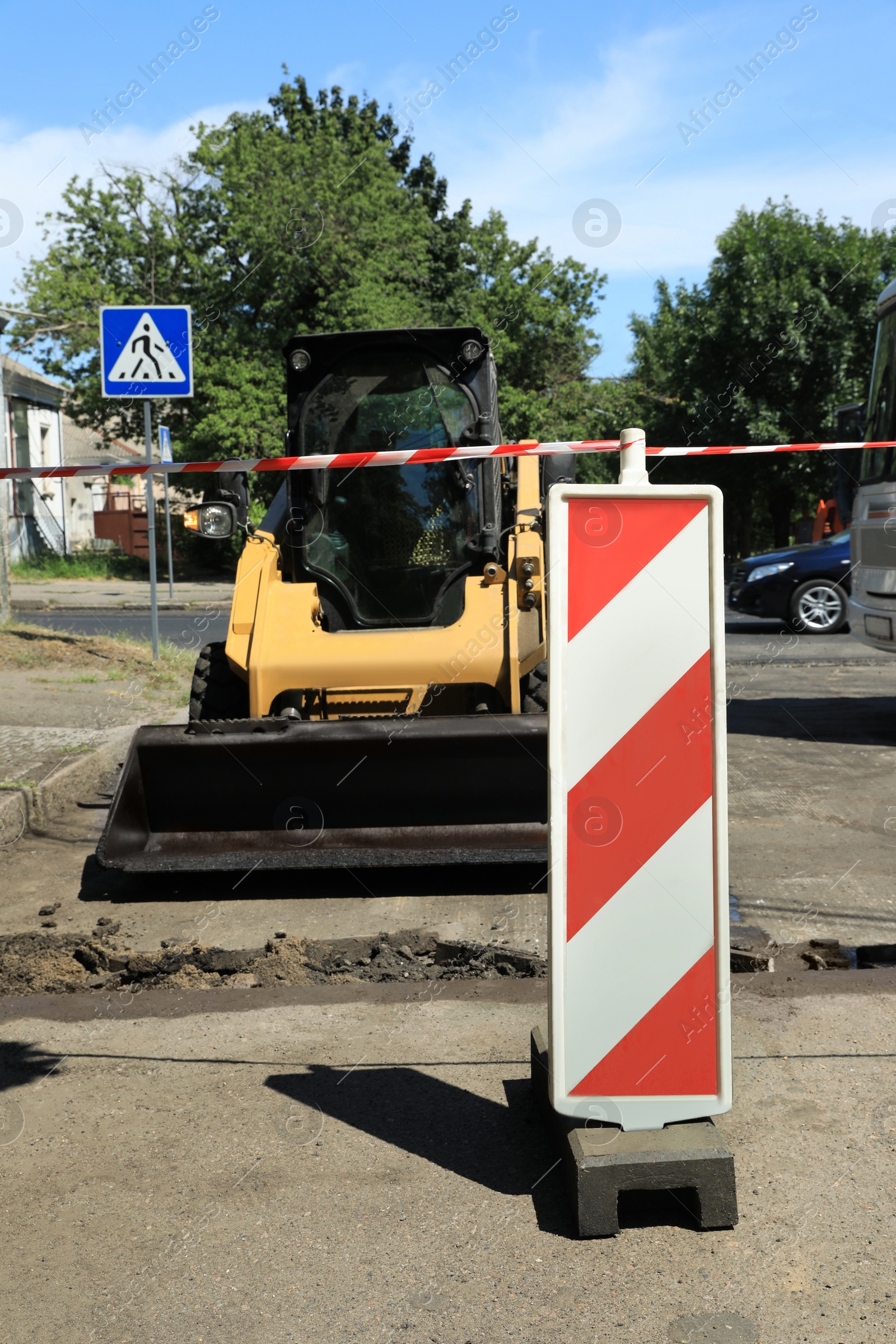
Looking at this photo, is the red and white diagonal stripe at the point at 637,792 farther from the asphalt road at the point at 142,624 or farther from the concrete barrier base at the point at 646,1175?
the asphalt road at the point at 142,624

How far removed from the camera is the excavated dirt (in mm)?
4008

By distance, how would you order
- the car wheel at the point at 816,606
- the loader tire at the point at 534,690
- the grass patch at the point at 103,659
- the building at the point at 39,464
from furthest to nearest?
1. the building at the point at 39,464
2. the car wheel at the point at 816,606
3. the grass patch at the point at 103,659
4. the loader tire at the point at 534,690

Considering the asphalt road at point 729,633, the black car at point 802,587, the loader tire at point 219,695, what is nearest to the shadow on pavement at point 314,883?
the loader tire at point 219,695

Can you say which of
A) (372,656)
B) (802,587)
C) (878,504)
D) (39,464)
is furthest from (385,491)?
(39,464)

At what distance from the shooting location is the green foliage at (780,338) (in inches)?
1123

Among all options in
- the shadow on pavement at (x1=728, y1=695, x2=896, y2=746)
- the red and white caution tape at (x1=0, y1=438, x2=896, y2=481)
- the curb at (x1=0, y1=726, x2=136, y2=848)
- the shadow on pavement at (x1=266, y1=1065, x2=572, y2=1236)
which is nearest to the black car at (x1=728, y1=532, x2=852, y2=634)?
the shadow on pavement at (x1=728, y1=695, x2=896, y2=746)

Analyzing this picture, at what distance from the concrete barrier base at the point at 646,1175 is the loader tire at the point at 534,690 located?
10.7 ft

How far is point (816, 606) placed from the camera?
50.7 ft

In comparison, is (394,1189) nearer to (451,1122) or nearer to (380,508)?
(451,1122)

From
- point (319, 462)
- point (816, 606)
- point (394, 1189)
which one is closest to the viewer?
point (394, 1189)

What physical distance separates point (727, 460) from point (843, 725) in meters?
23.9

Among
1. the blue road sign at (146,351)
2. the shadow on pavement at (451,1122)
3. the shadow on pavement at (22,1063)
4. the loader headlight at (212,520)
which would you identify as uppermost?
the blue road sign at (146,351)

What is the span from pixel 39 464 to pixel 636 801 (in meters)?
38.6

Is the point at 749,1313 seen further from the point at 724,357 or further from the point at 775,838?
the point at 724,357
